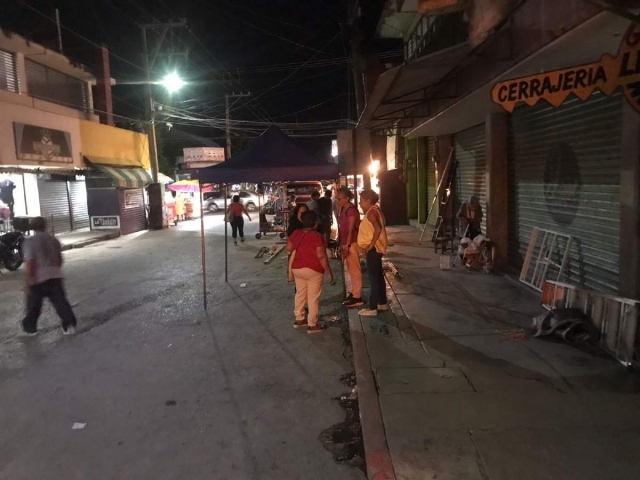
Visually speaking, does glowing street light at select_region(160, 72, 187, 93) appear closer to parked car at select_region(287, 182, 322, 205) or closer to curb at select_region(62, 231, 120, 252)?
parked car at select_region(287, 182, 322, 205)

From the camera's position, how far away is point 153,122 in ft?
79.8

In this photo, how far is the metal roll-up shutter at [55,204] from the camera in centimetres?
1916

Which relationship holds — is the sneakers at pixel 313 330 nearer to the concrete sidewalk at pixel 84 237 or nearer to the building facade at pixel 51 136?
the concrete sidewalk at pixel 84 237

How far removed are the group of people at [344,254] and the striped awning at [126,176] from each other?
15.0 meters

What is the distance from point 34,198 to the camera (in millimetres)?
18766

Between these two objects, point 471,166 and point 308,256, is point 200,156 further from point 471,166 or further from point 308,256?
point 308,256

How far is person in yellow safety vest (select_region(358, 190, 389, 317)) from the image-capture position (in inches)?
286

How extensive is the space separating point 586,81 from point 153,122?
22311 millimetres

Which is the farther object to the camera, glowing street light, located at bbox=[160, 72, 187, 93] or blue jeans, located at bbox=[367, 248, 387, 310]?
glowing street light, located at bbox=[160, 72, 187, 93]

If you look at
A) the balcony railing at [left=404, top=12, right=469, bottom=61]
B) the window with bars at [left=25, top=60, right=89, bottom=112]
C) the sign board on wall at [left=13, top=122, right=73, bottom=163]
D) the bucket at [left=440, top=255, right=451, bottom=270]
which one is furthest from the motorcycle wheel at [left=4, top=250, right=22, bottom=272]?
the balcony railing at [left=404, top=12, right=469, bottom=61]

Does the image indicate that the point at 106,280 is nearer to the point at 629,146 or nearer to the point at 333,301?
the point at 333,301

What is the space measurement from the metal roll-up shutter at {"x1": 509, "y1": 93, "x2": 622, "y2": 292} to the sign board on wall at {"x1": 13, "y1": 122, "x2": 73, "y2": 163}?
1465cm

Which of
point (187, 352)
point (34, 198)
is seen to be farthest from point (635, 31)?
point (34, 198)

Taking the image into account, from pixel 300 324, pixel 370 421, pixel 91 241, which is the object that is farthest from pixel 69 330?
pixel 91 241
